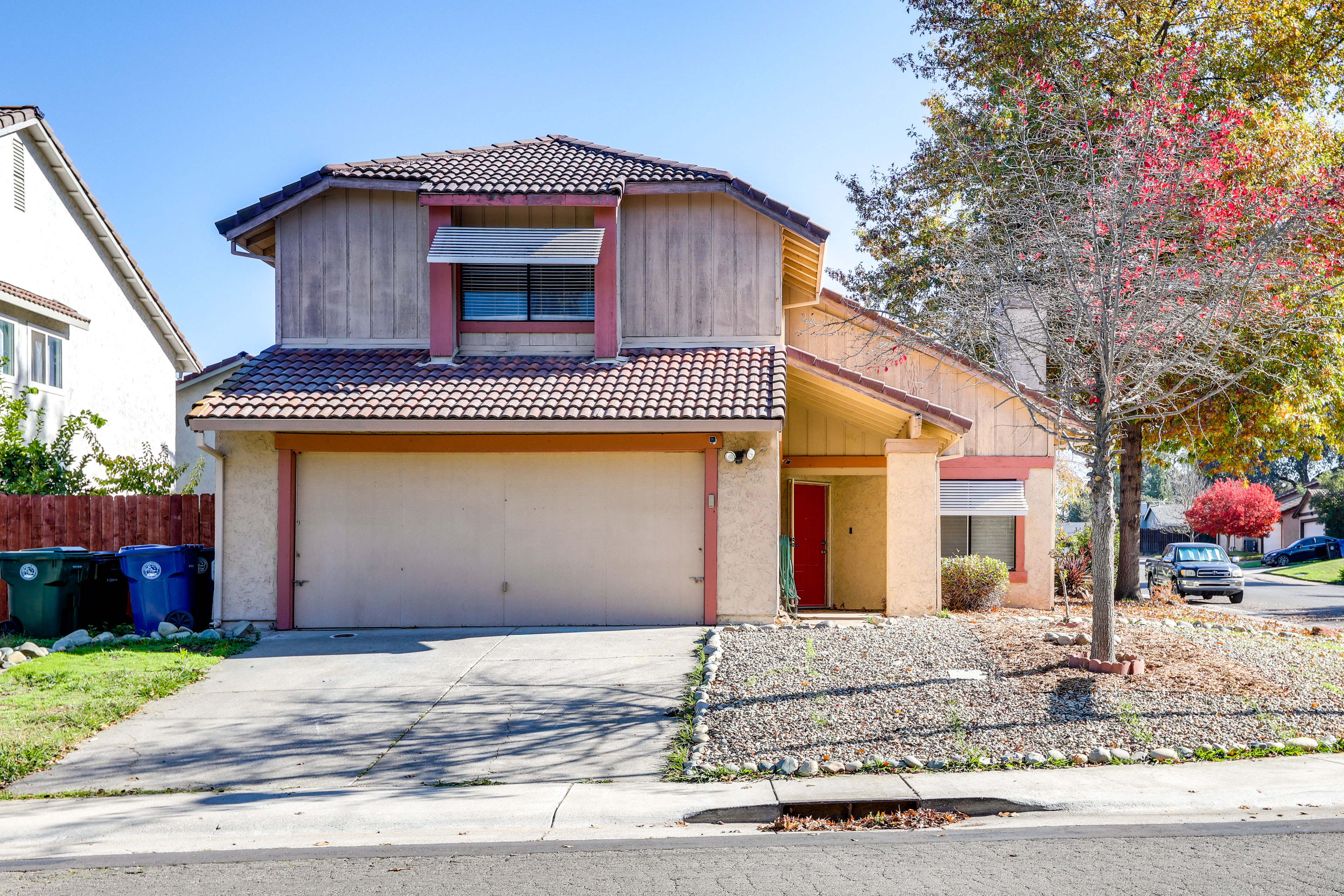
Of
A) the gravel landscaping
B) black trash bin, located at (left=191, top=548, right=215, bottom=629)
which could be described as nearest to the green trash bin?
black trash bin, located at (left=191, top=548, right=215, bottom=629)

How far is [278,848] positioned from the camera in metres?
5.90

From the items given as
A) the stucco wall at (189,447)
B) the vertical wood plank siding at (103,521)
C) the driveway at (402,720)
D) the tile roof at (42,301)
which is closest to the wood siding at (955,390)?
the driveway at (402,720)

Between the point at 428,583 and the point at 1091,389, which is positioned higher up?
the point at 1091,389

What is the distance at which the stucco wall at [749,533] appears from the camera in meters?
12.6

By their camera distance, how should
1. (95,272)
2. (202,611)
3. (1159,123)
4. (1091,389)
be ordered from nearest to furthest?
(1091,389) < (1159,123) < (202,611) < (95,272)

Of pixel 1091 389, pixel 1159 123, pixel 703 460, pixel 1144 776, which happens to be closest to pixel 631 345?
pixel 703 460

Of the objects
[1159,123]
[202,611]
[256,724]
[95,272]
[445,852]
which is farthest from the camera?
[95,272]

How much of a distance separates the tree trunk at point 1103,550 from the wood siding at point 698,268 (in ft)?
17.8

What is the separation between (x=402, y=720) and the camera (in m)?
8.54

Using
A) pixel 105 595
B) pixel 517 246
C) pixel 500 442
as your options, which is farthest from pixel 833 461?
pixel 105 595

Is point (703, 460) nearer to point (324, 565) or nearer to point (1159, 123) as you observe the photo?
point (324, 565)

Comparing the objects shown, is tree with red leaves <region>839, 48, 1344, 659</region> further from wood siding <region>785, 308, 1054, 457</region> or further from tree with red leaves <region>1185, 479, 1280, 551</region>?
tree with red leaves <region>1185, 479, 1280, 551</region>

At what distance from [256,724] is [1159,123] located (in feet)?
40.4

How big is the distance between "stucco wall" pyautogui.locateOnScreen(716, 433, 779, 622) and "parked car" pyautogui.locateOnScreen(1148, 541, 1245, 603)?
16.7 metres
